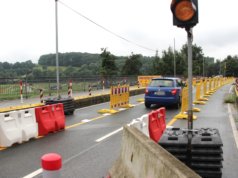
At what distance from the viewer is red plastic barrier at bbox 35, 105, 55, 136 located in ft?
33.0

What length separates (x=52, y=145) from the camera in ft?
28.2

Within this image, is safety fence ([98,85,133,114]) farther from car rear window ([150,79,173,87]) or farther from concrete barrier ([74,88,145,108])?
concrete barrier ([74,88,145,108])

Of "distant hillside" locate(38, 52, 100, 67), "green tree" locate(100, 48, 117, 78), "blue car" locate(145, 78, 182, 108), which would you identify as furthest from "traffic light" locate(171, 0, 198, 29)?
"green tree" locate(100, 48, 117, 78)

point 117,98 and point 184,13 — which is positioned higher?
point 184,13

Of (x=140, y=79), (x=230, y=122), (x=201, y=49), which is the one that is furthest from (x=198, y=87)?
(x=201, y=49)

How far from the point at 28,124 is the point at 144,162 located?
19.5 ft

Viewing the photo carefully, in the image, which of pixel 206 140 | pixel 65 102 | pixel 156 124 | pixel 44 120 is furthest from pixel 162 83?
pixel 206 140

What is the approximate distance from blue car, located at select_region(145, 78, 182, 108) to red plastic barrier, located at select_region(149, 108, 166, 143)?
811cm

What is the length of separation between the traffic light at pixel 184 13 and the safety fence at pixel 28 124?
506 cm

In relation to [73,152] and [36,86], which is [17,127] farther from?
[36,86]

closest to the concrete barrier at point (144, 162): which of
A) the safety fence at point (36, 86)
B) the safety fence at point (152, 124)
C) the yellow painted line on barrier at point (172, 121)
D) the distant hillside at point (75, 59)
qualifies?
the safety fence at point (152, 124)

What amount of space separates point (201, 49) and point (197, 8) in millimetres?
127378

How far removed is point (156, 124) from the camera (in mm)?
9000

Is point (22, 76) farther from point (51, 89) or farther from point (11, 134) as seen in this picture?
point (11, 134)
